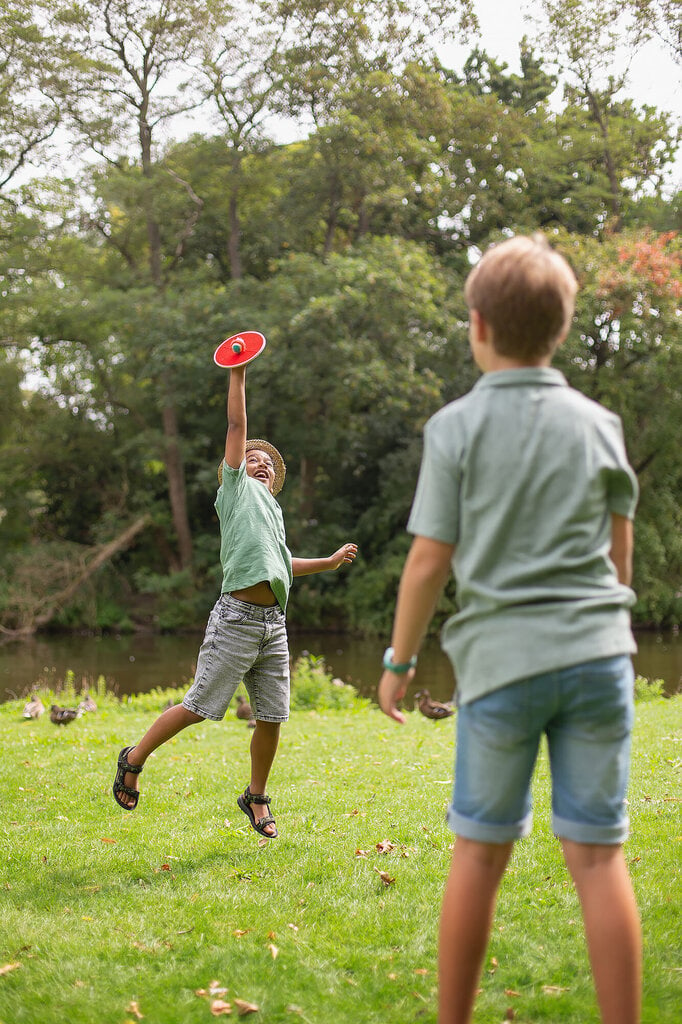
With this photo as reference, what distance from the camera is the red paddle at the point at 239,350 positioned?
4.20m

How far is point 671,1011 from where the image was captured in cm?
282

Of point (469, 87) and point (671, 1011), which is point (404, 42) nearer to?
point (469, 87)

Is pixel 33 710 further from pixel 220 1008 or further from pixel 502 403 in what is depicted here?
pixel 502 403

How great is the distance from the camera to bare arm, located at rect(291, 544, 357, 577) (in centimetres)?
440

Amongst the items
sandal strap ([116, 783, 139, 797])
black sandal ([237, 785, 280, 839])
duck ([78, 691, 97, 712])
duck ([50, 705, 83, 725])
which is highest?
sandal strap ([116, 783, 139, 797])

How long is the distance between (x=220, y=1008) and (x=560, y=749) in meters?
1.43

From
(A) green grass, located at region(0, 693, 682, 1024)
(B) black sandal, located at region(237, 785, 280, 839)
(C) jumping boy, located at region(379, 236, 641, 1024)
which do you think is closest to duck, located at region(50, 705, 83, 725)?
(A) green grass, located at region(0, 693, 682, 1024)

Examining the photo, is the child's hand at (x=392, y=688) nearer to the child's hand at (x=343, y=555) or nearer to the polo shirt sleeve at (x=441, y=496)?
the polo shirt sleeve at (x=441, y=496)

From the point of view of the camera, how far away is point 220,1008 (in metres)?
2.87

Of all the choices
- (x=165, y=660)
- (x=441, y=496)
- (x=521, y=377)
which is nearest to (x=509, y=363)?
(x=521, y=377)

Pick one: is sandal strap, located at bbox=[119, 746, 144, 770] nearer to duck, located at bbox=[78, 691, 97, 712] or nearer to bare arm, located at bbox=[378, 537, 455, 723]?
bare arm, located at bbox=[378, 537, 455, 723]

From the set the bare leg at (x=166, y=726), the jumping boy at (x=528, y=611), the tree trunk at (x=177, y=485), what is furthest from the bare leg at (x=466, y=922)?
the tree trunk at (x=177, y=485)

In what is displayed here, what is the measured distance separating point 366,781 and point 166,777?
134cm

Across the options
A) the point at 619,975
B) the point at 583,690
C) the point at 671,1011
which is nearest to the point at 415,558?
the point at 583,690
